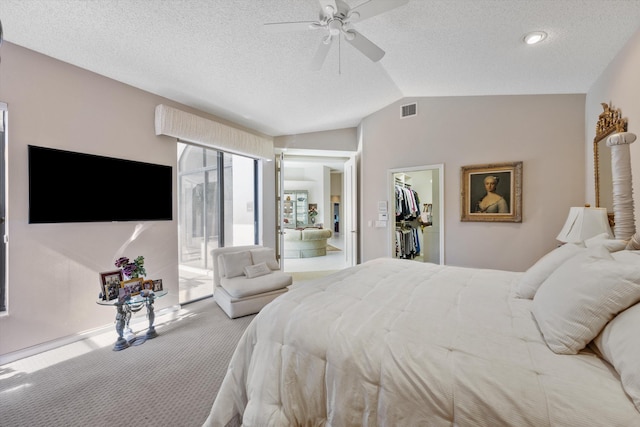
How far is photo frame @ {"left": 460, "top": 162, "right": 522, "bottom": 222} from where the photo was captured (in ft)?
10.9

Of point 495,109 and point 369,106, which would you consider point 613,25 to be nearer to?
point 495,109

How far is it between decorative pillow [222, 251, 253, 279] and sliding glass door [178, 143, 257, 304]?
890mm

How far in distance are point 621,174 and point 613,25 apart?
111 cm

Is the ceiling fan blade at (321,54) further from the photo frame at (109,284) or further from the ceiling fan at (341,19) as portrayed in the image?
the photo frame at (109,284)

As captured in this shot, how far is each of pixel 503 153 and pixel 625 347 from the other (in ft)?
10.5

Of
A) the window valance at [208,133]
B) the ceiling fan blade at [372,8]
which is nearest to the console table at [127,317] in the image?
the window valance at [208,133]

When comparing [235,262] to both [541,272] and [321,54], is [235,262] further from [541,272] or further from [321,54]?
[541,272]

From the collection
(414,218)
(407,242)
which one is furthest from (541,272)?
(414,218)

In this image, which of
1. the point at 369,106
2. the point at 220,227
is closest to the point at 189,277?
the point at 220,227

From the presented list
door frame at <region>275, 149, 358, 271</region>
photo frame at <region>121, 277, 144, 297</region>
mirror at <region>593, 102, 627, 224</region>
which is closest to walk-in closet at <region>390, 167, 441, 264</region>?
door frame at <region>275, 149, 358, 271</region>

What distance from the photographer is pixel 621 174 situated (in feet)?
5.93

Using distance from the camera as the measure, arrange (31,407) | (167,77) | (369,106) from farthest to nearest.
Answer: (369,106), (167,77), (31,407)

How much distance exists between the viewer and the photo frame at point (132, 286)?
2494mm

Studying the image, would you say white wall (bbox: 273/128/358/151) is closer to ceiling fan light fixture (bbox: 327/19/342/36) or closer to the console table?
ceiling fan light fixture (bbox: 327/19/342/36)
